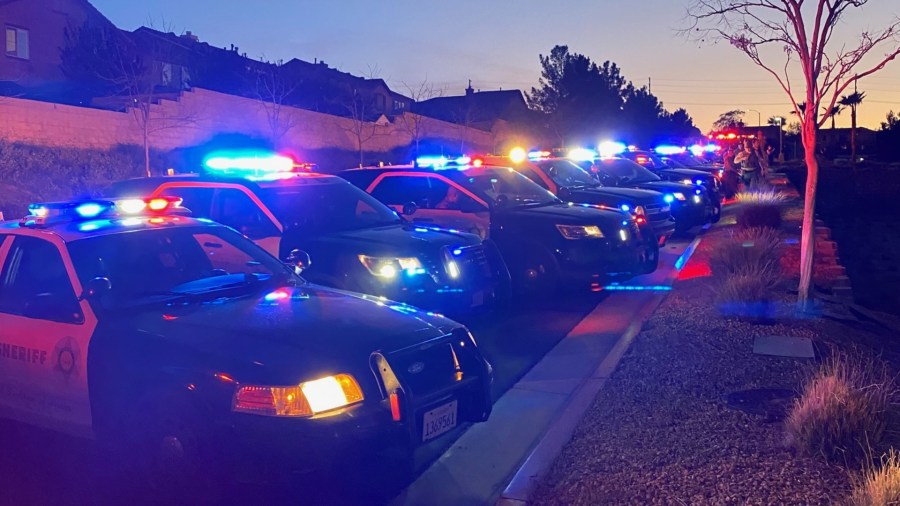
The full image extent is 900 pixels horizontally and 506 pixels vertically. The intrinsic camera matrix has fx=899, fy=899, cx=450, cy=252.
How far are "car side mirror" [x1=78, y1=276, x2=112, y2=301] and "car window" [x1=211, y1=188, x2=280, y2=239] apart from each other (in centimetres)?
348

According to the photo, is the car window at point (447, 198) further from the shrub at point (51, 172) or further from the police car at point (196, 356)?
the shrub at point (51, 172)

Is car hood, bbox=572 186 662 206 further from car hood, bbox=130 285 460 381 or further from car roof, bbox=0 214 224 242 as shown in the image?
car hood, bbox=130 285 460 381

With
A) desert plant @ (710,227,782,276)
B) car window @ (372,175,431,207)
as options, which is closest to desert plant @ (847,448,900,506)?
desert plant @ (710,227,782,276)

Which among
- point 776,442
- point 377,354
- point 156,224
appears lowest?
point 776,442

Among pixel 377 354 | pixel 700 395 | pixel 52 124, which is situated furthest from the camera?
pixel 52 124

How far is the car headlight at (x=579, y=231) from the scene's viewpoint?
1073 cm

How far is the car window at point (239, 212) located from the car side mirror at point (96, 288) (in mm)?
3482

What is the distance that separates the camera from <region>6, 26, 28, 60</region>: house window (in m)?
35.3

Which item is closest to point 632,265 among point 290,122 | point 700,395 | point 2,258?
point 700,395

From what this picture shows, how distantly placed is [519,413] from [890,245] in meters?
14.6

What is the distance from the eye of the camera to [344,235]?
8.60 m

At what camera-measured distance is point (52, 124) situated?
77.5 feet

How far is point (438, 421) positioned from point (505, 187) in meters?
7.43

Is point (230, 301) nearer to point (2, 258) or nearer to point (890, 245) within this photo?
point (2, 258)
